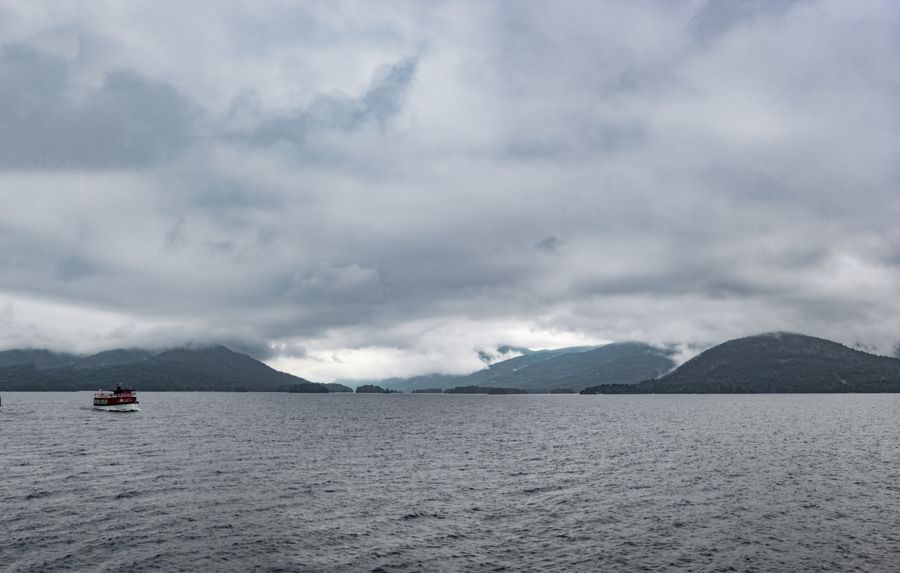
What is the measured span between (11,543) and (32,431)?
391 ft

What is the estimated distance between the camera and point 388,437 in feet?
501

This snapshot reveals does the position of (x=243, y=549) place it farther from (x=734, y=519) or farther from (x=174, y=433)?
(x=174, y=433)

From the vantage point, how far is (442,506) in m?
70.1

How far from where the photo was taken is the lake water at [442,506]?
1986 inches

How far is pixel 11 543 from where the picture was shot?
51.0 m

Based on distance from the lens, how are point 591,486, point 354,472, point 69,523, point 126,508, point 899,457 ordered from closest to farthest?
point 69,523
point 126,508
point 591,486
point 354,472
point 899,457

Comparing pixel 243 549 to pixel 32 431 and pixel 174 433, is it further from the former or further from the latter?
pixel 32 431

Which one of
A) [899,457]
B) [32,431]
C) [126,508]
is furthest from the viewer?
[32,431]

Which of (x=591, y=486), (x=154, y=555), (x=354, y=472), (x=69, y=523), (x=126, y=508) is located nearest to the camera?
(x=154, y=555)

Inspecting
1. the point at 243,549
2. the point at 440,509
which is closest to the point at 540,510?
the point at 440,509

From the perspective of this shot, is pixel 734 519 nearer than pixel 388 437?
Yes

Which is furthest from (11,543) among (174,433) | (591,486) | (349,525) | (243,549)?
(174,433)

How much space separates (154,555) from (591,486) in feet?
189

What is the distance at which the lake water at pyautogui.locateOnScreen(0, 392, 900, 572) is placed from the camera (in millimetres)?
50438
